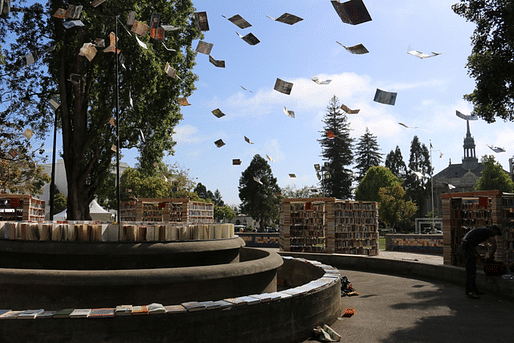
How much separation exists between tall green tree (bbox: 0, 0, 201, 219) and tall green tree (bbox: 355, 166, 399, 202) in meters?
50.0

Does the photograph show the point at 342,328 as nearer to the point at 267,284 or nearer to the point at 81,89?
the point at 267,284

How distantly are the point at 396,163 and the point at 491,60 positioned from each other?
241 feet

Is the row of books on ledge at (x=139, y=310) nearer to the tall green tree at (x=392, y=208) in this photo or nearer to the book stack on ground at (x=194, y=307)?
the book stack on ground at (x=194, y=307)

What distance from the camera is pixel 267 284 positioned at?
7.23m

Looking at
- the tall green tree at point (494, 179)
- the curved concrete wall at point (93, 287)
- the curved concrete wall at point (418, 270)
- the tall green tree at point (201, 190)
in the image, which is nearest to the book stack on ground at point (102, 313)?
the curved concrete wall at point (93, 287)

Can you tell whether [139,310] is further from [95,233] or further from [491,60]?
[491,60]

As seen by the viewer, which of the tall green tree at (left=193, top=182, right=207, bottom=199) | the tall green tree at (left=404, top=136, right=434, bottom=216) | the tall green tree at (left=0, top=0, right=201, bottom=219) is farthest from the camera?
the tall green tree at (left=193, top=182, right=207, bottom=199)

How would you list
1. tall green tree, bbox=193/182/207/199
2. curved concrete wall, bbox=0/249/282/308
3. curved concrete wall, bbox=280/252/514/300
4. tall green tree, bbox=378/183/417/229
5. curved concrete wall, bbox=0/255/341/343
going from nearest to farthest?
1. curved concrete wall, bbox=0/255/341/343
2. curved concrete wall, bbox=0/249/282/308
3. curved concrete wall, bbox=280/252/514/300
4. tall green tree, bbox=378/183/417/229
5. tall green tree, bbox=193/182/207/199

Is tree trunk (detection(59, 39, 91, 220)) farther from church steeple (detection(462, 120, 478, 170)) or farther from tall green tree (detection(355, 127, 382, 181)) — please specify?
church steeple (detection(462, 120, 478, 170))

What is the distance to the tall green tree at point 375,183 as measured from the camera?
65625 mm

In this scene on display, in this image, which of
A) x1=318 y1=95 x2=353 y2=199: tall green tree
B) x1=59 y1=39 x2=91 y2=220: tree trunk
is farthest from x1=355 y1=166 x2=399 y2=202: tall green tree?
x1=59 y1=39 x2=91 y2=220: tree trunk

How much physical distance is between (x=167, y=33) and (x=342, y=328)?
17595mm

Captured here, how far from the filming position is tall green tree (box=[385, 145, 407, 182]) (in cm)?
8412

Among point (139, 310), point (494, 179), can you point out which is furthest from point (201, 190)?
→ point (139, 310)
